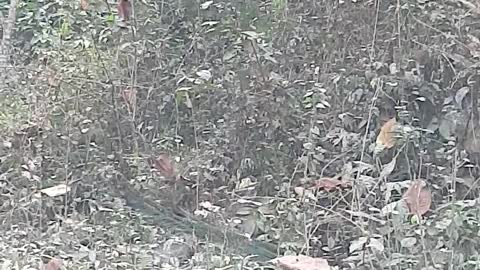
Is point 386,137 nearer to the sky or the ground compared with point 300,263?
nearer to the sky

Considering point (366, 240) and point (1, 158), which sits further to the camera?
point (1, 158)

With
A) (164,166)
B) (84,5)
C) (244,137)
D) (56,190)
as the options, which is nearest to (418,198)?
(244,137)

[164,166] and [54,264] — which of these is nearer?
[54,264]

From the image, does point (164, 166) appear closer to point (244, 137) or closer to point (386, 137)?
point (244, 137)

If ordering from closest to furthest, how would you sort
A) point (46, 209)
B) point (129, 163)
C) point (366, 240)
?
point (366, 240) < point (46, 209) < point (129, 163)

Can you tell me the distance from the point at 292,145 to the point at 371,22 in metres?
0.64

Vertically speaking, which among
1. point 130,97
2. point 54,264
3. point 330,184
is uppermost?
point 130,97

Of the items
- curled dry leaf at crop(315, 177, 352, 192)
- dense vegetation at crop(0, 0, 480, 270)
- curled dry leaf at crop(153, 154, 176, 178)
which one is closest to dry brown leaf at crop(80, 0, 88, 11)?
dense vegetation at crop(0, 0, 480, 270)

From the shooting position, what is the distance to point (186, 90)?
12.1ft

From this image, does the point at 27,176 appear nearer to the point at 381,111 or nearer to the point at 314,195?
the point at 314,195

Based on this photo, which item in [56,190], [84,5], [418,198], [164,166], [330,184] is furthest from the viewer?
[84,5]

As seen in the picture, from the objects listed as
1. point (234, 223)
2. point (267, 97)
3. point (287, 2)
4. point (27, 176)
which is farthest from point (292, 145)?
point (27, 176)

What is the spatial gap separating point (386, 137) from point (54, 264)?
4.07 ft

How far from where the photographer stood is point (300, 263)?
2.71 meters
